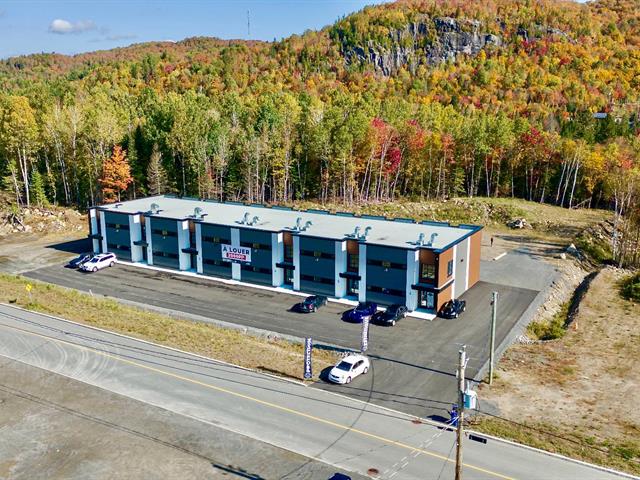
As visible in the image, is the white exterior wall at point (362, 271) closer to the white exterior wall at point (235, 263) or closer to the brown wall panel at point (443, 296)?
the brown wall panel at point (443, 296)

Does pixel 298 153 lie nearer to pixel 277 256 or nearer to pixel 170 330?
pixel 277 256

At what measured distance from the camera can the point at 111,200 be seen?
89000mm

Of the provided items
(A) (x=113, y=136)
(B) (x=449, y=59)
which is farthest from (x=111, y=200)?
(B) (x=449, y=59)

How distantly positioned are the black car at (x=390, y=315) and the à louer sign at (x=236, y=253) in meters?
16.2

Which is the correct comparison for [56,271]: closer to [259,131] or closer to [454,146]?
[259,131]

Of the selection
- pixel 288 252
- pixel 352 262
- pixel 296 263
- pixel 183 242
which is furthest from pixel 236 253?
pixel 352 262

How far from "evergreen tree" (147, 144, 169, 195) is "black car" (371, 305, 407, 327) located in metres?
52.1

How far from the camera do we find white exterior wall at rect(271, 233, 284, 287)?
54250 mm

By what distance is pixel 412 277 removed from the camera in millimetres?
→ 48031

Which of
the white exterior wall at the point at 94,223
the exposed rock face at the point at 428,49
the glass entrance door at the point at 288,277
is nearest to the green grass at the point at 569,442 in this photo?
the glass entrance door at the point at 288,277

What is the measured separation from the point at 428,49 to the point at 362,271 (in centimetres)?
16563

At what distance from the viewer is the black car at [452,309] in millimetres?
46544

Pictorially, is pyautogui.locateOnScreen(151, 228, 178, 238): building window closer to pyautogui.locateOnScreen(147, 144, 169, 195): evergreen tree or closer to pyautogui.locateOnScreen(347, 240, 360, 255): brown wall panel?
pyautogui.locateOnScreen(347, 240, 360, 255): brown wall panel

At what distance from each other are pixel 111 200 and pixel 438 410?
7326 centimetres
